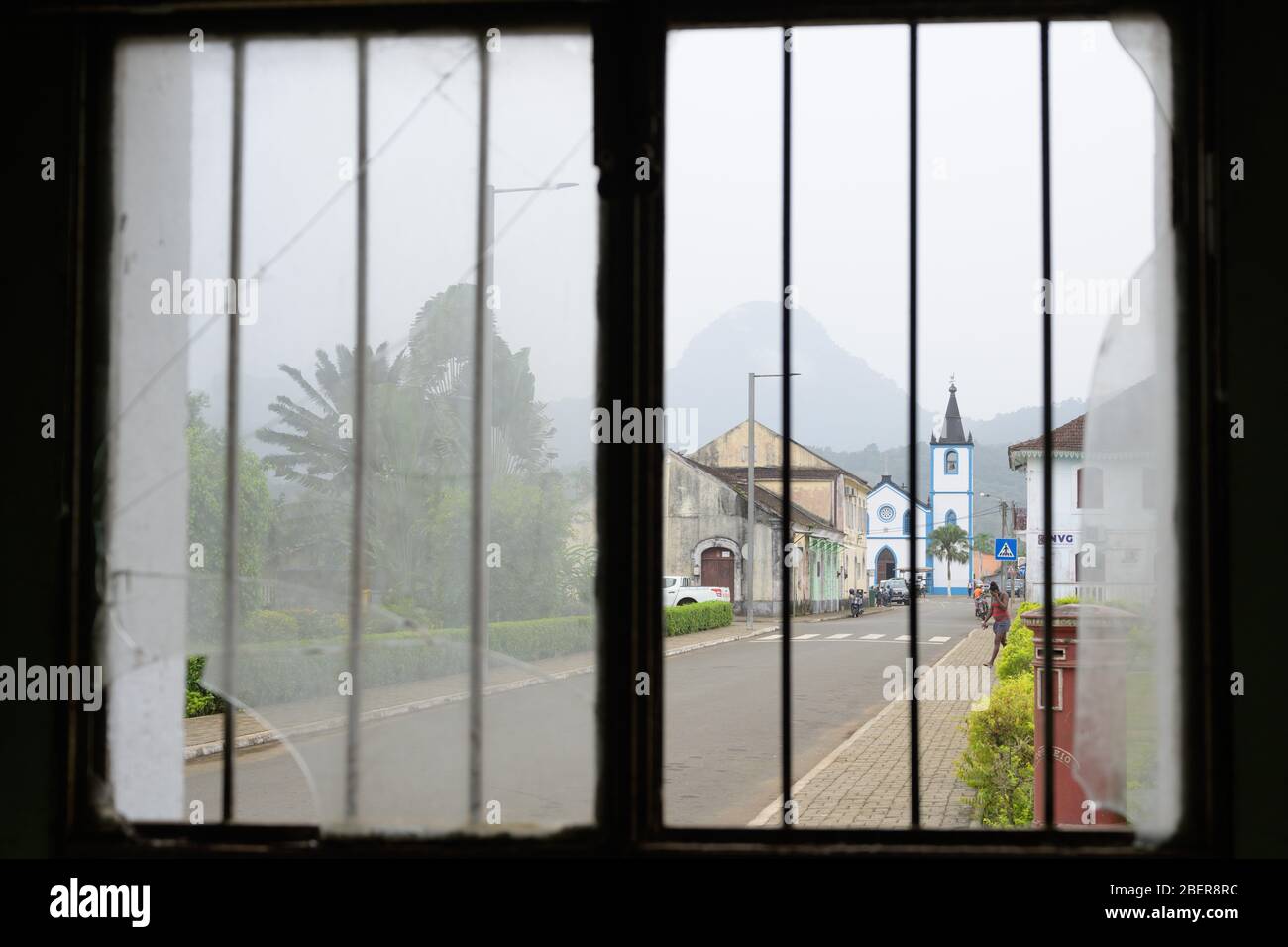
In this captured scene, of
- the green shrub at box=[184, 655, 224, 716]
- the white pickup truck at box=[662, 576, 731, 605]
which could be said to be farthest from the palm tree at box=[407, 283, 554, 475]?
the white pickup truck at box=[662, 576, 731, 605]

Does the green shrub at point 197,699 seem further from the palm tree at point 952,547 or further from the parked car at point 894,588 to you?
the parked car at point 894,588

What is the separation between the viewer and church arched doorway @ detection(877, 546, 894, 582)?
2286 cm

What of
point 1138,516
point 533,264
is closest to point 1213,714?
point 1138,516

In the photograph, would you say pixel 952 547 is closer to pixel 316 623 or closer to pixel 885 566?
pixel 316 623

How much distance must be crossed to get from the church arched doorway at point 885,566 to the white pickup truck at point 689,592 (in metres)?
6.43

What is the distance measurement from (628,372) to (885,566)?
23.4 meters

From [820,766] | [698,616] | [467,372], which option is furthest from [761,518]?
[467,372]

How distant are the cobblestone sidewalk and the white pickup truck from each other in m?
7.09

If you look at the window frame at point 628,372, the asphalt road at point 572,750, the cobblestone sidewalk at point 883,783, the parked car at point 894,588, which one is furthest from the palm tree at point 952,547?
the parked car at point 894,588

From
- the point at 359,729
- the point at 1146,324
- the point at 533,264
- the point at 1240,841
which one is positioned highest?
the point at 533,264

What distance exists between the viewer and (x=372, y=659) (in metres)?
1.71

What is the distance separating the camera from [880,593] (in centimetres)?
2245
